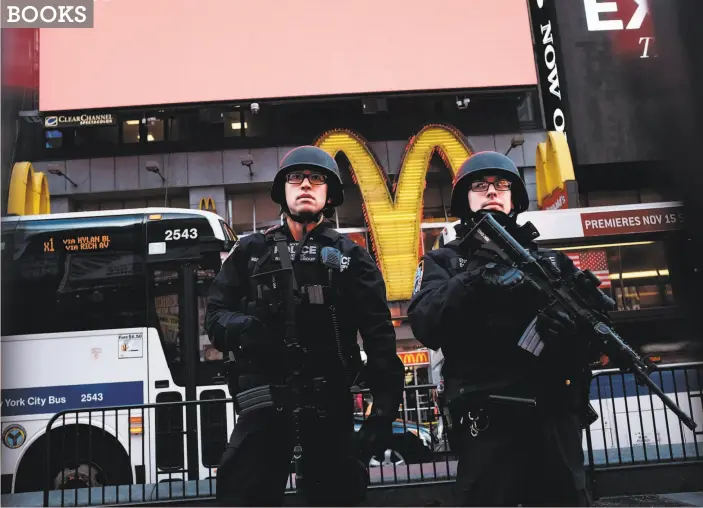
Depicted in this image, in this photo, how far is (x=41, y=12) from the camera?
15.4 feet

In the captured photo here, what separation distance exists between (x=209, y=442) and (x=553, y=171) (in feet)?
29.6

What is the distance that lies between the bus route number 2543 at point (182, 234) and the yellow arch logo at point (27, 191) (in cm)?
404

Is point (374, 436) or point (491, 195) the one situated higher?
point (491, 195)

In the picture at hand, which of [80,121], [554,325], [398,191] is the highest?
[80,121]

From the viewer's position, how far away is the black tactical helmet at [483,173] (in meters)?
3.44

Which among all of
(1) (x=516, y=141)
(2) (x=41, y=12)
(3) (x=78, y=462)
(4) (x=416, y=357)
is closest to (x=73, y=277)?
(3) (x=78, y=462)

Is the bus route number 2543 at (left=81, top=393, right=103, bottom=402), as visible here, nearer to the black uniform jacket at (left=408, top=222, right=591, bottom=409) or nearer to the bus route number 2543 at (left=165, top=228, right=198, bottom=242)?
the bus route number 2543 at (left=165, top=228, right=198, bottom=242)

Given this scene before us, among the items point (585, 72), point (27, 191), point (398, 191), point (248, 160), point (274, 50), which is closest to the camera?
point (27, 191)

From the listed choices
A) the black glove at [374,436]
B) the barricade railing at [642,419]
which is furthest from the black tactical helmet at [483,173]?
the barricade railing at [642,419]

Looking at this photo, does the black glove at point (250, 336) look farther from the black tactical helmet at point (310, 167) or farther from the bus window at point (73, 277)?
the bus window at point (73, 277)

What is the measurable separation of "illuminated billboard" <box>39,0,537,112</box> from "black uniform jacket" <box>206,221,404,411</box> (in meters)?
9.56

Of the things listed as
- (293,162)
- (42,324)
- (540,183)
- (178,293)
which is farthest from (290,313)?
(540,183)

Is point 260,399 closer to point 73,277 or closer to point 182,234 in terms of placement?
point 182,234

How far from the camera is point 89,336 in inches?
302
